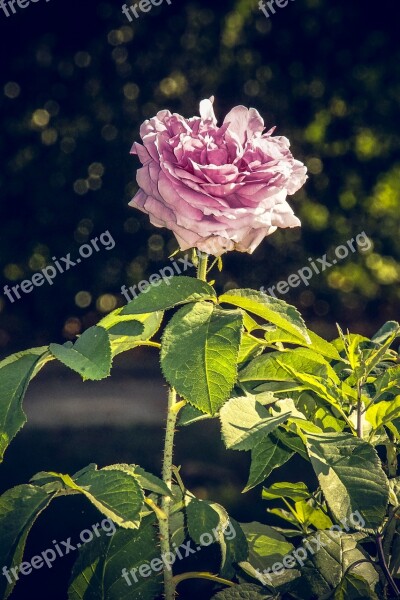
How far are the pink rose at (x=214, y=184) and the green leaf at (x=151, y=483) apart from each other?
0.27 m

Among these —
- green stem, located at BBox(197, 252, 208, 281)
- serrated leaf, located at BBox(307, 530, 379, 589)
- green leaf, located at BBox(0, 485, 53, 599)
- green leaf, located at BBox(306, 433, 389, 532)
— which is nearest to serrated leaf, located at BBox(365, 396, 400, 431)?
green leaf, located at BBox(306, 433, 389, 532)

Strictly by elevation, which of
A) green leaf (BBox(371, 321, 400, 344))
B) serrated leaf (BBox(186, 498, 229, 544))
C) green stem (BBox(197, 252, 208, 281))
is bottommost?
serrated leaf (BBox(186, 498, 229, 544))

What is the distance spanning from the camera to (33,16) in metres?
3.39

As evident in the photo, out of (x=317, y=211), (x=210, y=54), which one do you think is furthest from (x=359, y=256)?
(x=210, y=54)

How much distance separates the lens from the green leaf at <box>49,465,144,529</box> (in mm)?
→ 854

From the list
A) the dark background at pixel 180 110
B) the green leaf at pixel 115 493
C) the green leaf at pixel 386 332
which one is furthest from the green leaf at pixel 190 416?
the dark background at pixel 180 110

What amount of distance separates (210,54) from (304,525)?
2617 millimetres

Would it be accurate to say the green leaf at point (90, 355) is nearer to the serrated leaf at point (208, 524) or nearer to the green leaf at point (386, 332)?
the serrated leaf at point (208, 524)

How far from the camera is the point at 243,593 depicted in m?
0.97

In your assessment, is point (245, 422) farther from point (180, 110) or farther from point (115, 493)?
point (180, 110)

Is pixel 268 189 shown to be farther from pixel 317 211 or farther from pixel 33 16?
pixel 33 16

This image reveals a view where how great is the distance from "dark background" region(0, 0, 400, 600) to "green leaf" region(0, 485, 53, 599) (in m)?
2.49

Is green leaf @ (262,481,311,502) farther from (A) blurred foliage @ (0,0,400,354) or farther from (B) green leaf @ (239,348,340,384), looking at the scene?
(A) blurred foliage @ (0,0,400,354)

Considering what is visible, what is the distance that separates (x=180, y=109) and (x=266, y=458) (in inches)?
102
